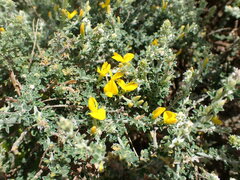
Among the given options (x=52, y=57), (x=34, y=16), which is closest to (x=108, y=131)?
(x=52, y=57)

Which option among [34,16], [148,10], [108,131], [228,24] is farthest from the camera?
[228,24]

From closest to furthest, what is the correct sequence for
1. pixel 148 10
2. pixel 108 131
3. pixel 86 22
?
pixel 108 131, pixel 86 22, pixel 148 10

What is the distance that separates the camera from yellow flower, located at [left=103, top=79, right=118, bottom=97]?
6.63 feet

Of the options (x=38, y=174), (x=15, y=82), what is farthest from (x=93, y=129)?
(x=15, y=82)

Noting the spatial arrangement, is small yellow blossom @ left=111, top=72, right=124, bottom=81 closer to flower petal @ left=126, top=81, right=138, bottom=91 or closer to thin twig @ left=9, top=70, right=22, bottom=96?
flower petal @ left=126, top=81, right=138, bottom=91

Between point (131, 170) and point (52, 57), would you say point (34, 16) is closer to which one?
point (52, 57)

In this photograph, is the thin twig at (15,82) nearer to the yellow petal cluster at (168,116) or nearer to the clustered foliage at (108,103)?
the clustered foliage at (108,103)

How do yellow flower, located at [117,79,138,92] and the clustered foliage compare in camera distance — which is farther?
yellow flower, located at [117,79,138,92]

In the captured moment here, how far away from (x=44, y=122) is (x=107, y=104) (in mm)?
585

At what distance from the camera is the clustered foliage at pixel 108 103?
1.90 metres

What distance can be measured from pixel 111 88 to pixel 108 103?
23 centimetres

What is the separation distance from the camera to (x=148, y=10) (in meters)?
3.01

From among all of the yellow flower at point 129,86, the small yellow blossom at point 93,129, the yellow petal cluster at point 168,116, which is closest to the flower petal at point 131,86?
the yellow flower at point 129,86

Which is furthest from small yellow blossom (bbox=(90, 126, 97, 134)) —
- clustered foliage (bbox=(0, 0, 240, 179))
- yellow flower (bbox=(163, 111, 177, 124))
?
yellow flower (bbox=(163, 111, 177, 124))
